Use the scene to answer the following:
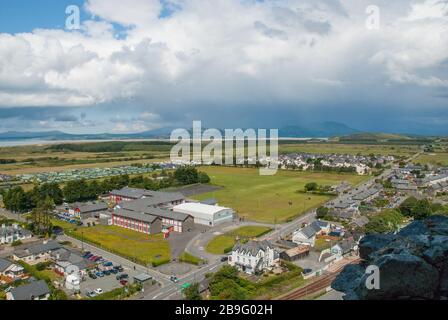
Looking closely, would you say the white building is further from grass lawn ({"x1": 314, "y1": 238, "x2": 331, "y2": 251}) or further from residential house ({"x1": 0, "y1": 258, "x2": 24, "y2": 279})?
residential house ({"x1": 0, "y1": 258, "x2": 24, "y2": 279})

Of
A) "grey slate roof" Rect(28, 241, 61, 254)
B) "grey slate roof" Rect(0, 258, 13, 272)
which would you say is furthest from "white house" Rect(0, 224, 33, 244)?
"grey slate roof" Rect(0, 258, 13, 272)

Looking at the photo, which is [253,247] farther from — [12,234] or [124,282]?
[12,234]

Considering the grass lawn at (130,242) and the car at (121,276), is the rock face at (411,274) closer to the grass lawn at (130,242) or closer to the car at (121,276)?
the car at (121,276)

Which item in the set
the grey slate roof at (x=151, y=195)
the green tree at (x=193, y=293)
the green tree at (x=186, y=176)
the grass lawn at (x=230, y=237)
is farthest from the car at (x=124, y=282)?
the green tree at (x=186, y=176)
